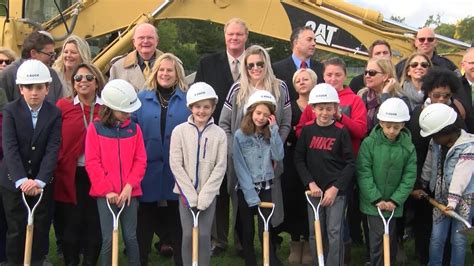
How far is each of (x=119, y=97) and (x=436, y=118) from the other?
300 cm

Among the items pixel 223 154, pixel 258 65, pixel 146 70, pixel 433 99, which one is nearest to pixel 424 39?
pixel 433 99

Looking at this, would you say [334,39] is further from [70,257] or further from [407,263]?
[70,257]

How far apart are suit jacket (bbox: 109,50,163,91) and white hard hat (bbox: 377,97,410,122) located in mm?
2572

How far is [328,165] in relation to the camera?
5.85 metres

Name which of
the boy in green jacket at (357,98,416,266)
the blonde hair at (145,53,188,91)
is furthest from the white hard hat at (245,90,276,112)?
the boy in green jacket at (357,98,416,266)

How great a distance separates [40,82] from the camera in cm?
570

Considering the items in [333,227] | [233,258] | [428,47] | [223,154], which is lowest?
[233,258]

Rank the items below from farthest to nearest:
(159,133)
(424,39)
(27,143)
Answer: (424,39), (159,133), (27,143)

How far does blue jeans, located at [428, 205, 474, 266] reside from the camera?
5.86 metres

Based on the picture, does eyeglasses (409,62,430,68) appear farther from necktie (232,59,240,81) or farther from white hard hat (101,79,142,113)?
white hard hat (101,79,142,113)

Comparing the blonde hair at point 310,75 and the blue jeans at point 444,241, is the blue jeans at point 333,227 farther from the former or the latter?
the blonde hair at point 310,75

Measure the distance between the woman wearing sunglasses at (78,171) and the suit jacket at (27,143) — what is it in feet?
0.65

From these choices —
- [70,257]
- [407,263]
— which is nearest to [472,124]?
[407,263]

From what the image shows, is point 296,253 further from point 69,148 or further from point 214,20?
point 214,20
